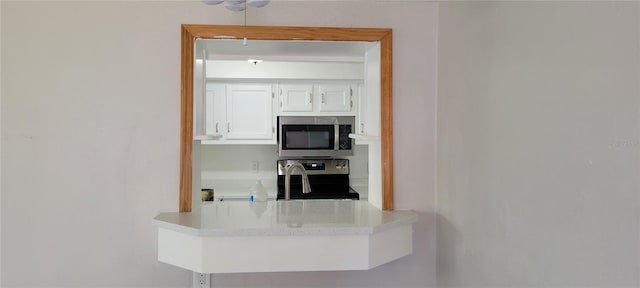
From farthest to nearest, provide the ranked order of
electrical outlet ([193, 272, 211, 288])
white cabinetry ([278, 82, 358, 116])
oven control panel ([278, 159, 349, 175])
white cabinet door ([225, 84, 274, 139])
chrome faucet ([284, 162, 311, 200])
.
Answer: oven control panel ([278, 159, 349, 175]) → white cabinet door ([225, 84, 274, 139]) → white cabinetry ([278, 82, 358, 116]) → chrome faucet ([284, 162, 311, 200]) → electrical outlet ([193, 272, 211, 288])

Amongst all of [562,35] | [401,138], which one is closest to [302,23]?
[401,138]

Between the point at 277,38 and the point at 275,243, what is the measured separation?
88 cm

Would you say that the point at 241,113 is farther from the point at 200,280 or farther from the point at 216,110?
the point at 200,280

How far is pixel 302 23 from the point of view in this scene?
1769mm

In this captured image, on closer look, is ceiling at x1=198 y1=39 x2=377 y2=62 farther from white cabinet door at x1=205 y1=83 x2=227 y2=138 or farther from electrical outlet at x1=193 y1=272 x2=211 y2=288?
electrical outlet at x1=193 y1=272 x2=211 y2=288

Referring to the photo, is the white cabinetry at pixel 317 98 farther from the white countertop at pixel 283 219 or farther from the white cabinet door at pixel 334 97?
the white countertop at pixel 283 219

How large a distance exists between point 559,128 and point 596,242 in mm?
277

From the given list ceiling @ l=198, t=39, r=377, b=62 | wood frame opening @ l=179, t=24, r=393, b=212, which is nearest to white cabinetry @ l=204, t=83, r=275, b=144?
ceiling @ l=198, t=39, r=377, b=62

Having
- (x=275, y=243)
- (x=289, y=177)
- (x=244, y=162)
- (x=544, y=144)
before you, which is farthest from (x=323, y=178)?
(x=544, y=144)

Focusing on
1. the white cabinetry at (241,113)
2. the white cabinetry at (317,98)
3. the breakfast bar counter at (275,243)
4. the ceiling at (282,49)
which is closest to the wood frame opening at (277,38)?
the ceiling at (282,49)

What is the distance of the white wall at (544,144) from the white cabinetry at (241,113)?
119cm

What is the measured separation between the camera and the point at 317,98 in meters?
2.37

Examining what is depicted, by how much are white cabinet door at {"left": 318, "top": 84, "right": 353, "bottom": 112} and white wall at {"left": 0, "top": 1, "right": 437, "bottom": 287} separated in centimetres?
61

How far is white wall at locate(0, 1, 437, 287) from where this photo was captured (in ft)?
5.49
